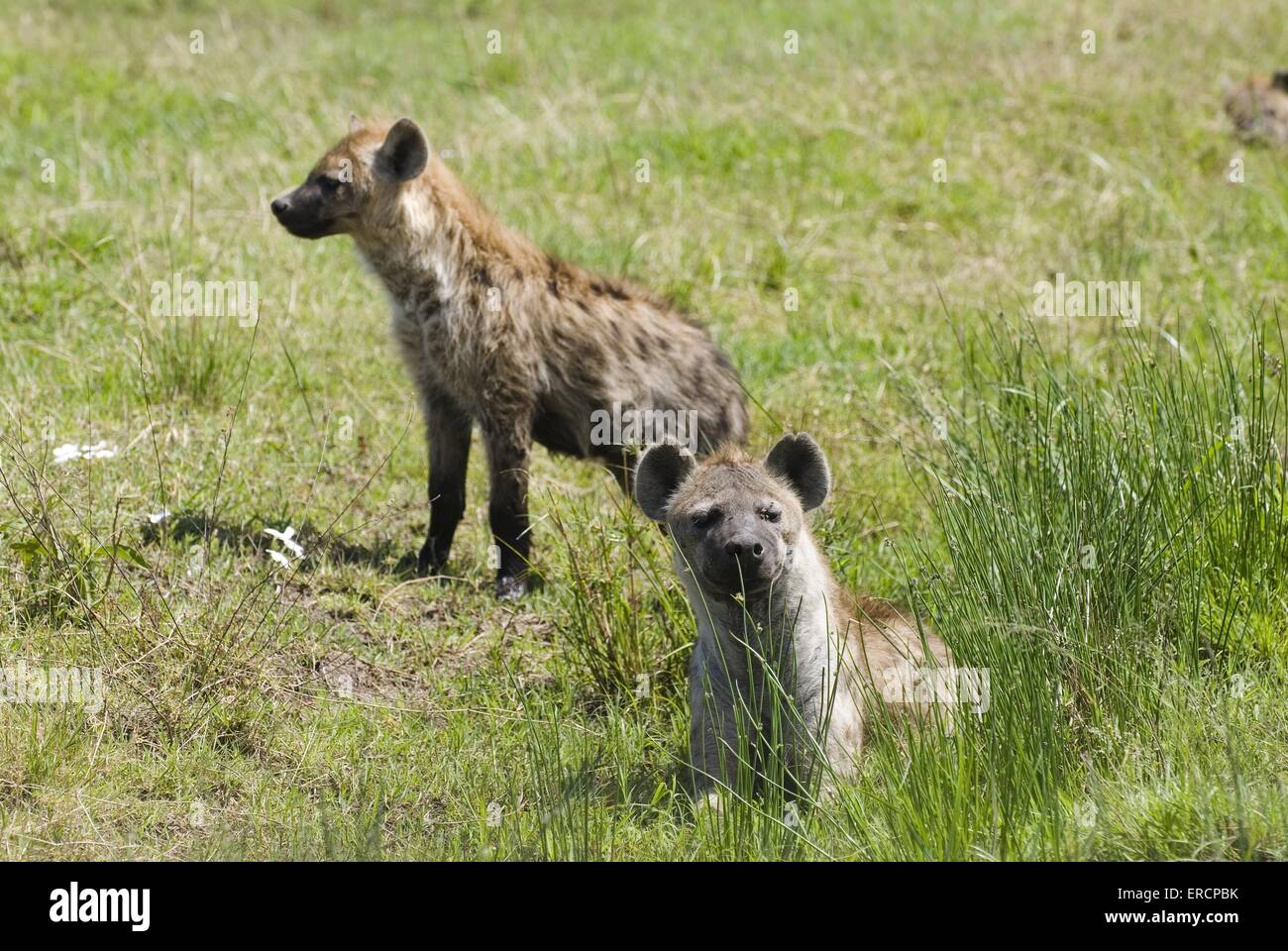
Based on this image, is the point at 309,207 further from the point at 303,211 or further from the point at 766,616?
the point at 766,616

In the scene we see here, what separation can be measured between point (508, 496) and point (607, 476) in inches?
34.3

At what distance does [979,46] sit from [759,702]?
30.4 ft

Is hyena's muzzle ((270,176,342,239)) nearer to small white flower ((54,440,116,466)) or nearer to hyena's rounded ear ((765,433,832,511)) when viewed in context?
small white flower ((54,440,116,466))

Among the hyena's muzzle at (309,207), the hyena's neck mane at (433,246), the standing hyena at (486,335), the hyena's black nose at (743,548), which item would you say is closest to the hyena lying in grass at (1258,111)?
the standing hyena at (486,335)

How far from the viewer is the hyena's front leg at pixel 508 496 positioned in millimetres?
6327

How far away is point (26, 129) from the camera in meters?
10.3

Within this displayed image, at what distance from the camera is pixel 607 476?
716 cm

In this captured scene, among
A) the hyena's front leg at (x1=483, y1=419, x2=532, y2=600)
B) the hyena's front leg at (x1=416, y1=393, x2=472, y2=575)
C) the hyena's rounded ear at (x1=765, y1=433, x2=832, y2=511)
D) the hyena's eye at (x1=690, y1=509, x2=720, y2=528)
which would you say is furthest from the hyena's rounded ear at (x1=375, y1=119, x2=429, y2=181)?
the hyena's eye at (x1=690, y1=509, x2=720, y2=528)

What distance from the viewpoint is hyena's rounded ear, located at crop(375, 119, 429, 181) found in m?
6.52

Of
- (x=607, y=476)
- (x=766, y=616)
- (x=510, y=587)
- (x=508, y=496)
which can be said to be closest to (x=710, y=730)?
(x=766, y=616)

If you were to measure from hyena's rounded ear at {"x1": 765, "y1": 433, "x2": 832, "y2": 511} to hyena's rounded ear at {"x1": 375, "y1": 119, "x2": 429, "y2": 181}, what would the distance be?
230 cm

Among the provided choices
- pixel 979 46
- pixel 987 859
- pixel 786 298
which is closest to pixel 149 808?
pixel 987 859

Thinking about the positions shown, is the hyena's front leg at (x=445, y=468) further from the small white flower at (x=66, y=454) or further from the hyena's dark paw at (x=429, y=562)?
the small white flower at (x=66, y=454)
